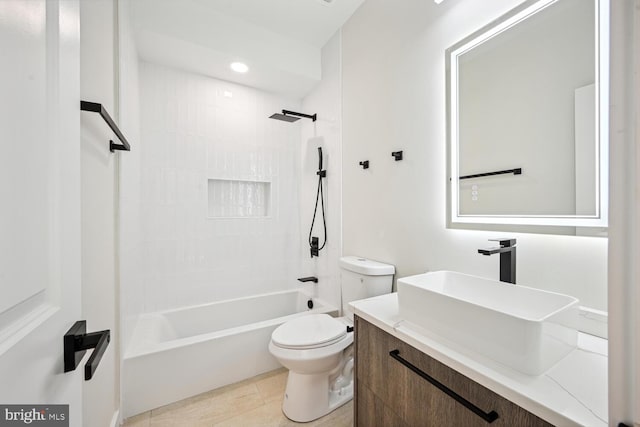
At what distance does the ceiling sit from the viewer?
191 centimetres

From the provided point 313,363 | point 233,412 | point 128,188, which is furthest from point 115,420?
A: point 128,188

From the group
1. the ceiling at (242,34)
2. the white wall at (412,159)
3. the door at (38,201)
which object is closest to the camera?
the door at (38,201)

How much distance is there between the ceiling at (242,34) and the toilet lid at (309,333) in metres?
2.08

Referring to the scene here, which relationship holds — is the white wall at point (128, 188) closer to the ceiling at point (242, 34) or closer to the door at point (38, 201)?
the ceiling at point (242, 34)

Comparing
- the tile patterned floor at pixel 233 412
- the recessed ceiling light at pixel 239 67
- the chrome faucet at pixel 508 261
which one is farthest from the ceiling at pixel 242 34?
the tile patterned floor at pixel 233 412

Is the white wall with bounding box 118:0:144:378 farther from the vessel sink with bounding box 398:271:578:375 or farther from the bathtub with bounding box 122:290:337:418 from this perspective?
the vessel sink with bounding box 398:271:578:375

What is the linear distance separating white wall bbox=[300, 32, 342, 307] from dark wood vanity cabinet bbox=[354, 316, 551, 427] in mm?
1106

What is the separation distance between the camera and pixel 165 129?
89.6 inches

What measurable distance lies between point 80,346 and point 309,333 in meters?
1.27

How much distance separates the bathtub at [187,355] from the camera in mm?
1623

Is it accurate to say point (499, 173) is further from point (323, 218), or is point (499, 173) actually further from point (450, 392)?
point (323, 218)

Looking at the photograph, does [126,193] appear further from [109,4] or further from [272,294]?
[272,294]

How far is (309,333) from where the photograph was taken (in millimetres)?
1630

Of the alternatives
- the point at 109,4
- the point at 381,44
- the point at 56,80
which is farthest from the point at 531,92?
the point at 109,4
